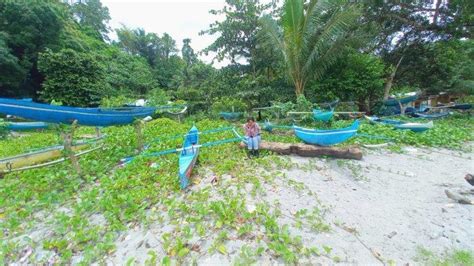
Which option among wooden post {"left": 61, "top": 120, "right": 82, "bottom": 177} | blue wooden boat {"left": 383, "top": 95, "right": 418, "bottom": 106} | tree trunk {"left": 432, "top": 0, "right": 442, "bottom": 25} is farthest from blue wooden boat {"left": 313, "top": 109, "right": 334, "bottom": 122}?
tree trunk {"left": 432, "top": 0, "right": 442, "bottom": 25}

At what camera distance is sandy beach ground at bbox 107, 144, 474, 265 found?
6.85 feet

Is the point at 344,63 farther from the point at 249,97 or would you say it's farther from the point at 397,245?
the point at 397,245

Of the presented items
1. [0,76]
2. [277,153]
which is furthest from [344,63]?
[0,76]

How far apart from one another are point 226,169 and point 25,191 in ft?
10.8

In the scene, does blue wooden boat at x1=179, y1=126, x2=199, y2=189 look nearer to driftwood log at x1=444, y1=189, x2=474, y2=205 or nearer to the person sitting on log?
the person sitting on log

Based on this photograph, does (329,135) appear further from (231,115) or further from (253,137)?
(231,115)

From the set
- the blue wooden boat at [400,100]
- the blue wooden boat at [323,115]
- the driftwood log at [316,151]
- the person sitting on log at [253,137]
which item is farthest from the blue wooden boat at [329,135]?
the blue wooden boat at [400,100]

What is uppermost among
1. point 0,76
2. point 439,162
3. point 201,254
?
point 0,76

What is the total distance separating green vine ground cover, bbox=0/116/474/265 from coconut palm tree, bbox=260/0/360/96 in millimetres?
6503

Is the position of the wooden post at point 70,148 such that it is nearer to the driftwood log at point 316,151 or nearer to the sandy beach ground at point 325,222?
the sandy beach ground at point 325,222

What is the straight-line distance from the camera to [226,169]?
156 inches

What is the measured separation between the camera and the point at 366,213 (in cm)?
271

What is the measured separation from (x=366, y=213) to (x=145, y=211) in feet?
9.21

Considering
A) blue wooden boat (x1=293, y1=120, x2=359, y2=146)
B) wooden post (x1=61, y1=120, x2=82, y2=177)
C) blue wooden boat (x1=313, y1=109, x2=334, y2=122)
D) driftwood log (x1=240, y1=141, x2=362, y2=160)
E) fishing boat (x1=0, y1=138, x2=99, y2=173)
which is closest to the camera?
wooden post (x1=61, y1=120, x2=82, y2=177)
